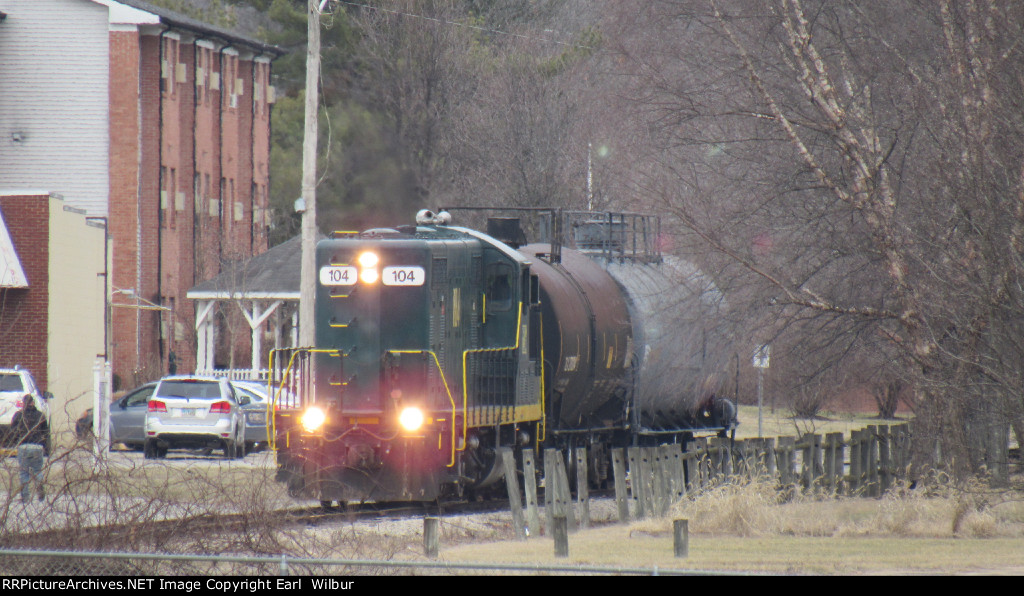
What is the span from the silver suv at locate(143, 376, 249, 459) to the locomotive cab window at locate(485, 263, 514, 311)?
34.6 feet

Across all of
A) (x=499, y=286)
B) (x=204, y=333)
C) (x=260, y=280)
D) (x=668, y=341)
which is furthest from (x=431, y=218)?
(x=204, y=333)

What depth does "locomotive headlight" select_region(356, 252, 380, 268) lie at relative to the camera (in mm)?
17719

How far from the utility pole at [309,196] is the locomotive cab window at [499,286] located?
233 inches

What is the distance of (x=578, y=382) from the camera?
20.3 meters

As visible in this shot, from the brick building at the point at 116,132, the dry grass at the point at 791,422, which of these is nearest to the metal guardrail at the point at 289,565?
the dry grass at the point at 791,422

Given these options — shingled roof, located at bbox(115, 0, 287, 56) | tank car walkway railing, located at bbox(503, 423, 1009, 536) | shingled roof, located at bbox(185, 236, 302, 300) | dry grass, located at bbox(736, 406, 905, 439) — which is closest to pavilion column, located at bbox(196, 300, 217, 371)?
shingled roof, located at bbox(185, 236, 302, 300)

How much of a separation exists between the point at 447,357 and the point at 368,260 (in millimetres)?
1650

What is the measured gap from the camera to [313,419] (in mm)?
17234

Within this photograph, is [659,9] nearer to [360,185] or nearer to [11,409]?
[11,409]

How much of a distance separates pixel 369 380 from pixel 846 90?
321 inches

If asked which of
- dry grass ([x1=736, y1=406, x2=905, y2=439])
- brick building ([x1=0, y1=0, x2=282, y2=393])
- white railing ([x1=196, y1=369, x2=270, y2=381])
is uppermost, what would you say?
brick building ([x1=0, y1=0, x2=282, y2=393])

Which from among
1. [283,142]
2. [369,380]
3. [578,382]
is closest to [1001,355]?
[578,382]

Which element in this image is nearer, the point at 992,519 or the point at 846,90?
the point at 992,519

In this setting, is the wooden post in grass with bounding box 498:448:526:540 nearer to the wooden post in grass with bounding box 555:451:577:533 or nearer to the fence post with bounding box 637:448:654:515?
the wooden post in grass with bounding box 555:451:577:533
